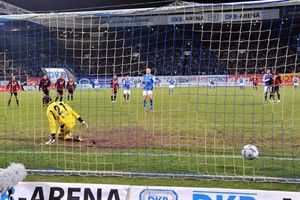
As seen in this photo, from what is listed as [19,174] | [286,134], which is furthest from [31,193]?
[286,134]

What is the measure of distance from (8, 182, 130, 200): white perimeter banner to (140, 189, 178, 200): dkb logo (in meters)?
0.23

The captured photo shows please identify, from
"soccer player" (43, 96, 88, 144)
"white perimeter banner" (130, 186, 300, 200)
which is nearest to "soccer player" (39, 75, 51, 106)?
"soccer player" (43, 96, 88, 144)

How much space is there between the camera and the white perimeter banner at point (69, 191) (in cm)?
499

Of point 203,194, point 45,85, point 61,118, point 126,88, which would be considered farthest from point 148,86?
point 203,194

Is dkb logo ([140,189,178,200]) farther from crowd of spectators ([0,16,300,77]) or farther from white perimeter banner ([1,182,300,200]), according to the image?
crowd of spectators ([0,16,300,77])

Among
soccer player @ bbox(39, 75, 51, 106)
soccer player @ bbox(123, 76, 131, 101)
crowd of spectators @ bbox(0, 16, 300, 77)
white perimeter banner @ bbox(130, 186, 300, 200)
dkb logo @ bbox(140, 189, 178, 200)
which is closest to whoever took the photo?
white perimeter banner @ bbox(130, 186, 300, 200)

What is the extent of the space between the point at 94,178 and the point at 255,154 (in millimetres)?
2870

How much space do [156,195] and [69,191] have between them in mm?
1161

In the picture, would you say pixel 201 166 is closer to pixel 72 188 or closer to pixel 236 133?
pixel 72 188

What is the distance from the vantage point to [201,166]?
720 cm

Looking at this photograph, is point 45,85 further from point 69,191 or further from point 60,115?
point 69,191

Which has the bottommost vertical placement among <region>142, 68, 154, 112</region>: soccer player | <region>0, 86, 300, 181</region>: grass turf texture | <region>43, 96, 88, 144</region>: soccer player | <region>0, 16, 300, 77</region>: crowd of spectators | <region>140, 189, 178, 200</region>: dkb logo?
<region>140, 189, 178, 200</region>: dkb logo

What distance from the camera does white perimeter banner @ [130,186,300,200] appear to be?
4668 millimetres

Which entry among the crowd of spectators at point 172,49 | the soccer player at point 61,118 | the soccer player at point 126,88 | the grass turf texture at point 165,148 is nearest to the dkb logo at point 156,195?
the grass turf texture at point 165,148
